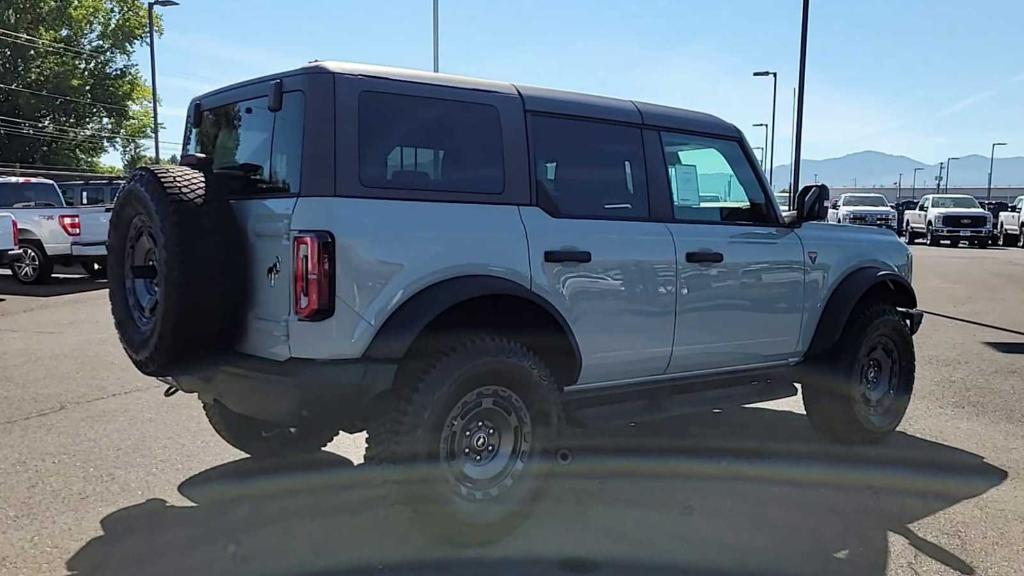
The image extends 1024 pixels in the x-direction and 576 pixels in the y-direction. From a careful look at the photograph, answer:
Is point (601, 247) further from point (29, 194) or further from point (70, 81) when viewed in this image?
point (70, 81)

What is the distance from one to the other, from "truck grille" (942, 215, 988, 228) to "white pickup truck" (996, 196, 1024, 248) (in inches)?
81.9

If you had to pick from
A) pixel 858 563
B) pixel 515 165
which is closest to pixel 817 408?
pixel 858 563

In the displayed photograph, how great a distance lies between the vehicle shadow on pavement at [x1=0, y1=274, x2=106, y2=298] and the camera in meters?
13.9

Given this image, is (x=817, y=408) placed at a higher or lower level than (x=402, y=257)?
lower

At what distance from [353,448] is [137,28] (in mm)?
48042

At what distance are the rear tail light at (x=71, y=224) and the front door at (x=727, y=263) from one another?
13.0m

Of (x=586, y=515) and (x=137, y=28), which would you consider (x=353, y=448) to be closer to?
(x=586, y=515)

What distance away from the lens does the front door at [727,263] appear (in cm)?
468

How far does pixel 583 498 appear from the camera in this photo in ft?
14.7

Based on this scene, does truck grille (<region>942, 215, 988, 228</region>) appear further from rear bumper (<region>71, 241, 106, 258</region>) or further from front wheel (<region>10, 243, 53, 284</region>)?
front wheel (<region>10, 243, 53, 284</region>)

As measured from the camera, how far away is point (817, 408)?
5.55 m

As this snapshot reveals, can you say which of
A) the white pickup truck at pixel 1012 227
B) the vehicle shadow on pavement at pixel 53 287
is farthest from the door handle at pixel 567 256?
the white pickup truck at pixel 1012 227

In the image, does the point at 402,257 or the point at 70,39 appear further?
the point at 70,39

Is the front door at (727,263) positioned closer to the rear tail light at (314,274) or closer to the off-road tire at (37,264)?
the rear tail light at (314,274)
